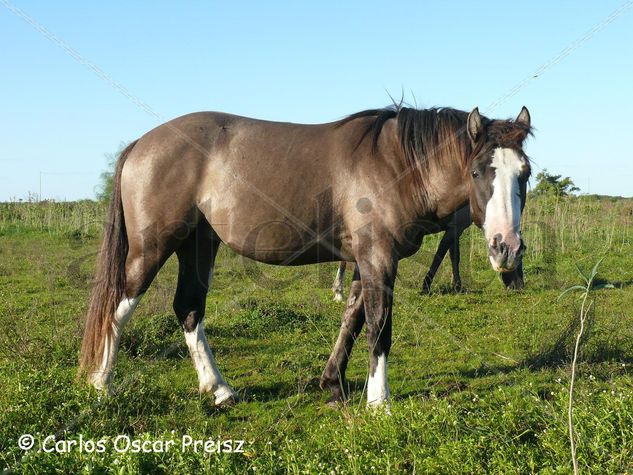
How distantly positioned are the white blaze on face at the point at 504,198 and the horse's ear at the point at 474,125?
20 centimetres

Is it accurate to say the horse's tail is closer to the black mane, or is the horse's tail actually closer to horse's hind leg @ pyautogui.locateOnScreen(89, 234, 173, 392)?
horse's hind leg @ pyautogui.locateOnScreen(89, 234, 173, 392)

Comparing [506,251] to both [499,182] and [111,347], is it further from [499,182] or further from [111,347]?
[111,347]

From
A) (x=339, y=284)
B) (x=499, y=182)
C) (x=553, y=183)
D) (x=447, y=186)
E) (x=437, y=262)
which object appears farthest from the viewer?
(x=553, y=183)

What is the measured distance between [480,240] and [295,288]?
5.42 meters

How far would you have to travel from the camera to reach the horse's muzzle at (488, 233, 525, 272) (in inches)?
142

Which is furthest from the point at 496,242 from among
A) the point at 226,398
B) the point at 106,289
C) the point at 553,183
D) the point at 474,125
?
the point at 553,183

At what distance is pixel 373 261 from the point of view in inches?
162

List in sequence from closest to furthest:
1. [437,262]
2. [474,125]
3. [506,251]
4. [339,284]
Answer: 1. [506,251]
2. [474,125]
3. [339,284]
4. [437,262]

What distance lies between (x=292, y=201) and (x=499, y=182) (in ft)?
5.11

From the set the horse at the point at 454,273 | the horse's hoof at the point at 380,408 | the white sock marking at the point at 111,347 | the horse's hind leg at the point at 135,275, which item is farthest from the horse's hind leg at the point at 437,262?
the white sock marking at the point at 111,347

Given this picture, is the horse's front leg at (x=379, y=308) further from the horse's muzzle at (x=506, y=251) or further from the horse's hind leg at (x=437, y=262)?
the horse's hind leg at (x=437, y=262)

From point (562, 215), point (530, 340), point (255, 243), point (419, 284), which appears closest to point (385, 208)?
point (255, 243)

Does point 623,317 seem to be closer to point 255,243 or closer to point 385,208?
point 385,208

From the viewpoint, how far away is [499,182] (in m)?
3.74
